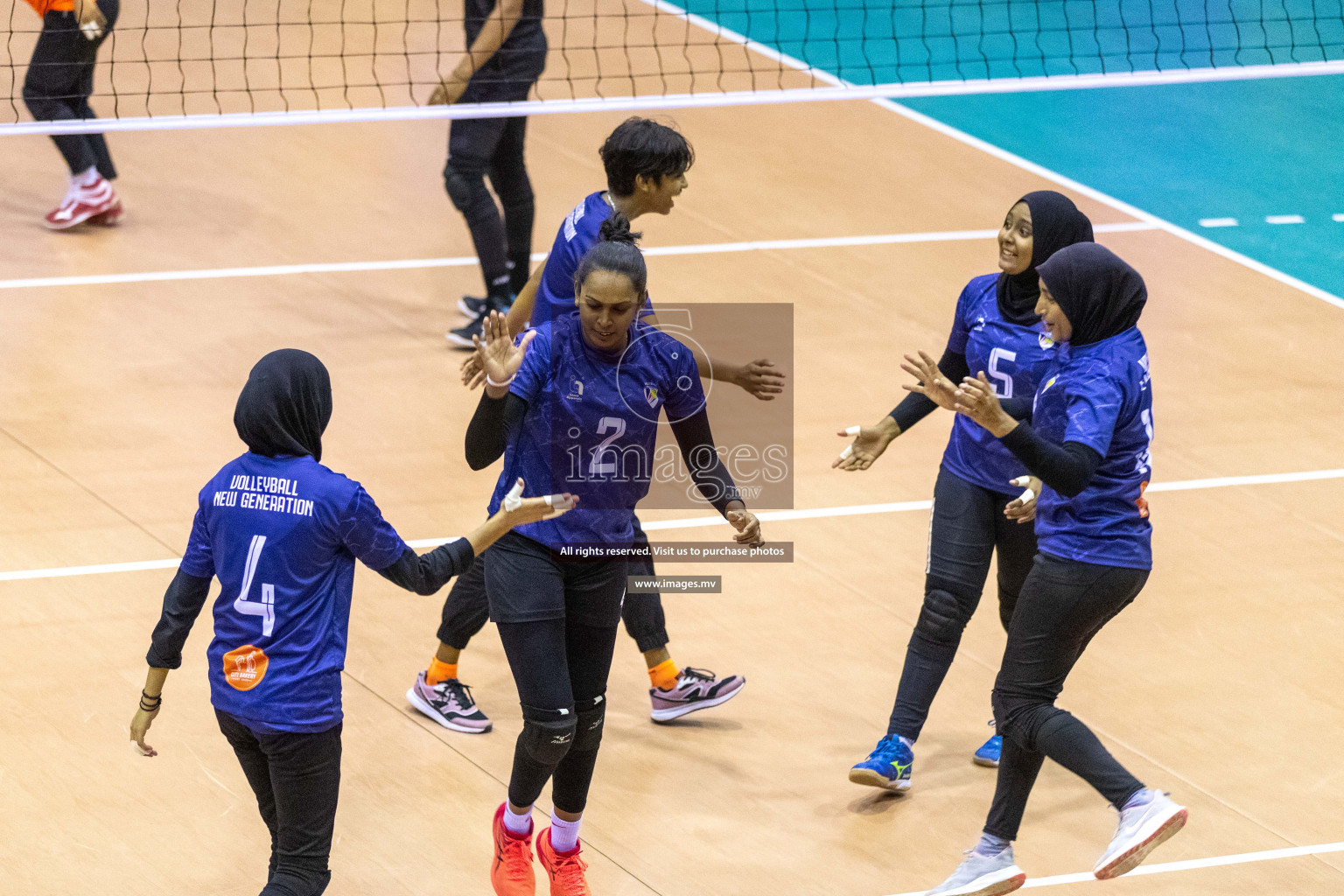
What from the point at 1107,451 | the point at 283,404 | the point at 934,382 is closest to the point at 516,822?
the point at 283,404

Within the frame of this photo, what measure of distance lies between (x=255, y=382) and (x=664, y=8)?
38.8 ft

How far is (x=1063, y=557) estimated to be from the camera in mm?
4797

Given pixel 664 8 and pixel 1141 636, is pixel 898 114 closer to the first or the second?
pixel 664 8

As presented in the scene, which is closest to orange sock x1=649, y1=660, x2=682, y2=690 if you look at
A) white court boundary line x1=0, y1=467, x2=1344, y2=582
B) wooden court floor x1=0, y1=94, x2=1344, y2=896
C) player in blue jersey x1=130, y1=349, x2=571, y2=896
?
wooden court floor x1=0, y1=94, x2=1344, y2=896

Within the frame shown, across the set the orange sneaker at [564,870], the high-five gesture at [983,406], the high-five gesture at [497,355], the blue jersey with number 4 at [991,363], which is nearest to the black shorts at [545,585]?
the high-five gesture at [497,355]

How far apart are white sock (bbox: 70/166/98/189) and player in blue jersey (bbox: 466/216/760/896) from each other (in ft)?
20.3

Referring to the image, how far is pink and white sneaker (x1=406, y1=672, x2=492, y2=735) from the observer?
5.91 m

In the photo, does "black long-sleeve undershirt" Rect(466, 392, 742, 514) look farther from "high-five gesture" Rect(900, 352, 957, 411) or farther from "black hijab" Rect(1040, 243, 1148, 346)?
"black hijab" Rect(1040, 243, 1148, 346)

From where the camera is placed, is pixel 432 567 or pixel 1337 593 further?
pixel 1337 593

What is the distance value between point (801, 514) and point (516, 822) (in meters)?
2.96

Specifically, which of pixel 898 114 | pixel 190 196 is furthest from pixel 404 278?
pixel 898 114

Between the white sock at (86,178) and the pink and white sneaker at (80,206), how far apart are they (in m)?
0.02

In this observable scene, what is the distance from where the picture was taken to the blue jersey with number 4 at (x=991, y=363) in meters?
5.34

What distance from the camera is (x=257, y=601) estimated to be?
421cm
